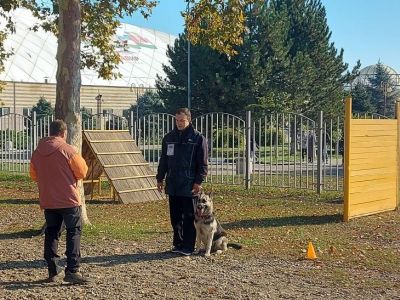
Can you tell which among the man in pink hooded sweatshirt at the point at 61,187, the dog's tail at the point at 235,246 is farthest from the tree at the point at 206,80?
the man in pink hooded sweatshirt at the point at 61,187

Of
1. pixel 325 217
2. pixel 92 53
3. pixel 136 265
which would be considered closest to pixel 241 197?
pixel 325 217

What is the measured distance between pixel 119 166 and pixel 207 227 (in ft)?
25.9

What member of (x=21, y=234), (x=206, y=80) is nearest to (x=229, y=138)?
(x=21, y=234)

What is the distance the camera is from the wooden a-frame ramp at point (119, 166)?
16391 millimetres

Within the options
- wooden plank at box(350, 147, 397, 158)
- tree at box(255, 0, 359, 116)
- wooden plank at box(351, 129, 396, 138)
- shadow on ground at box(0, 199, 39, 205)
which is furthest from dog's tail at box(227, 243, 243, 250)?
tree at box(255, 0, 359, 116)

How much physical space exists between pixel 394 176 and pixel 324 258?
614cm

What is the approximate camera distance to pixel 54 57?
9688 cm

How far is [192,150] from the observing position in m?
9.29

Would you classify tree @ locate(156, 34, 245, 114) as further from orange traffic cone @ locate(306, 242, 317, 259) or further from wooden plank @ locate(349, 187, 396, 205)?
orange traffic cone @ locate(306, 242, 317, 259)

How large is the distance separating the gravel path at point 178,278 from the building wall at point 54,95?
61.5m

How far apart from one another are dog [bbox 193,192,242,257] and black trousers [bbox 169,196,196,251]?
9 centimetres

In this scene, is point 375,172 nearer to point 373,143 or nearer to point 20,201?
point 373,143

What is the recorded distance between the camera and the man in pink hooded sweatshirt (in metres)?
7.62

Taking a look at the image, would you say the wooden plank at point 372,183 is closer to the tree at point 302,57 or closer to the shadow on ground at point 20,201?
the shadow on ground at point 20,201
